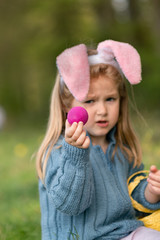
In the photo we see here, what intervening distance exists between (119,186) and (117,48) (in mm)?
891

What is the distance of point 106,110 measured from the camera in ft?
7.95

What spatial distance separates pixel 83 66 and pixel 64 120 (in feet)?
1.37

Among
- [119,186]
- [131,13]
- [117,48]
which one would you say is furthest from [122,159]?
[131,13]

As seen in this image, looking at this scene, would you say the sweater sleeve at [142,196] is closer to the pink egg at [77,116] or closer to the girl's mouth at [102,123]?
the girl's mouth at [102,123]

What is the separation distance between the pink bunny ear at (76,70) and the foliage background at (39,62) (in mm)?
428

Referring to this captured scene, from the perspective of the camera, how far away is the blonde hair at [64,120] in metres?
2.45

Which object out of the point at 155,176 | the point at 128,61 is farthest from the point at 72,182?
the point at 128,61

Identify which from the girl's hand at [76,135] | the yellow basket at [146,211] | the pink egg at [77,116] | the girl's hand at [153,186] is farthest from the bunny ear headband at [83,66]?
the yellow basket at [146,211]

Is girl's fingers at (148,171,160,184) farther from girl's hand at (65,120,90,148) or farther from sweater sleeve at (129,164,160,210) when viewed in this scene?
girl's hand at (65,120,90,148)

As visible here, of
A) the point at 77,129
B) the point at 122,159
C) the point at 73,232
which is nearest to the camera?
the point at 77,129

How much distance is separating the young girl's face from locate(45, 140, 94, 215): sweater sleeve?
0.42 m

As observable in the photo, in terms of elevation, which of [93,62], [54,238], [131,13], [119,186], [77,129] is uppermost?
[131,13]

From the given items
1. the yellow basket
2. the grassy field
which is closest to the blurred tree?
the grassy field

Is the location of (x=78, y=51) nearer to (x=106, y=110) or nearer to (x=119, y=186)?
(x=106, y=110)
